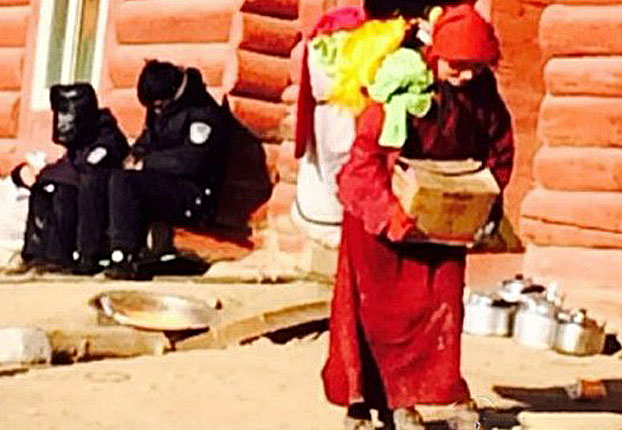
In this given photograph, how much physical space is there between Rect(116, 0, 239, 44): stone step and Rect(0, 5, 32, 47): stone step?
126 cm

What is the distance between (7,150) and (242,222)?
2.69m

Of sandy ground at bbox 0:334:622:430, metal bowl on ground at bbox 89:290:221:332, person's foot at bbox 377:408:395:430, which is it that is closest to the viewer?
person's foot at bbox 377:408:395:430

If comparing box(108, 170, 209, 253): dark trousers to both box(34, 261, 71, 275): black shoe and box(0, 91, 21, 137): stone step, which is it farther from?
box(0, 91, 21, 137): stone step

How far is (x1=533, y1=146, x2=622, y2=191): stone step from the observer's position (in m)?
9.89

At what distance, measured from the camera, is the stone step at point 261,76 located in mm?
11438

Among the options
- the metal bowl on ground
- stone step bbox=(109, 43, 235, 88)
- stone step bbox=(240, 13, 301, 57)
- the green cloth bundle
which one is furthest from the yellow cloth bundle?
stone step bbox=(109, 43, 235, 88)

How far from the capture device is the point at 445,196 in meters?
5.72

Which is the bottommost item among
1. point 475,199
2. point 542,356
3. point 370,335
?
point 542,356

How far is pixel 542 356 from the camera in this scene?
356 inches

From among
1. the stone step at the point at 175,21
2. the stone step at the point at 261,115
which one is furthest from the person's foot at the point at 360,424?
the stone step at the point at 175,21

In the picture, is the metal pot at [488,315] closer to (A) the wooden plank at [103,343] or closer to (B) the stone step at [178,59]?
(A) the wooden plank at [103,343]

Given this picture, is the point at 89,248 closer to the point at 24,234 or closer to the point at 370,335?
→ the point at 24,234

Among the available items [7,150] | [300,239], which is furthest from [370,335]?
[7,150]

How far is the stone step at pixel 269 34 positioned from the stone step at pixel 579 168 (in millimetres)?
2100
